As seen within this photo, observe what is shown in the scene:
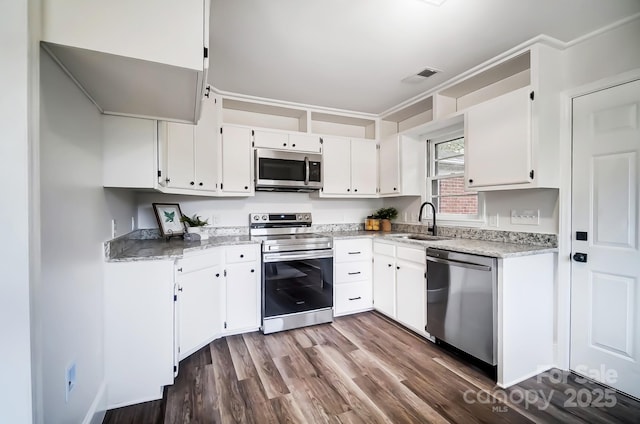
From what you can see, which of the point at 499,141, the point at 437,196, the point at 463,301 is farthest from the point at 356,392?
the point at 437,196

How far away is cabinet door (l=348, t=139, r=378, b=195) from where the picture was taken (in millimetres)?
3578

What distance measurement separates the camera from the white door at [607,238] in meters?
1.83

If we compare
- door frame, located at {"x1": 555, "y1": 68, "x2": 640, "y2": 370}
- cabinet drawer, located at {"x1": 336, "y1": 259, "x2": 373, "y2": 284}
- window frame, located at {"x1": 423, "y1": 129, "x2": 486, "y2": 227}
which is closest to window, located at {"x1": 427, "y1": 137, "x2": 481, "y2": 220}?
window frame, located at {"x1": 423, "y1": 129, "x2": 486, "y2": 227}

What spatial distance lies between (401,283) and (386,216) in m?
1.12

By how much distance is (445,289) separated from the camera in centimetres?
234

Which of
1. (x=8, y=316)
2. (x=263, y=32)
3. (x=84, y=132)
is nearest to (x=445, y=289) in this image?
(x=263, y=32)

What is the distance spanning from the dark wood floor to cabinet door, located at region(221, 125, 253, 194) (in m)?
1.57

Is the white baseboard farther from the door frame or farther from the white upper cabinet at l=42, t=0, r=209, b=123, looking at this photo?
the door frame

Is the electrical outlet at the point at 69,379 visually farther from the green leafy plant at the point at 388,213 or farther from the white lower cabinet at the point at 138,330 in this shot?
the green leafy plant at the point at 388,213

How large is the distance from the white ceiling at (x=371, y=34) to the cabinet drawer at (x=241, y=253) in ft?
5.26

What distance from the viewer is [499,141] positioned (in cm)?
226

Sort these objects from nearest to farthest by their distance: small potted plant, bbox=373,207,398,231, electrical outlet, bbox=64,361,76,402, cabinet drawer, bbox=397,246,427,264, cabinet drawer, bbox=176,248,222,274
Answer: electrical outlet, bbox=64,361,76,402 < cabinet drawer, bbox=176,248,222,274 < cabinet drawer, bbox=397,246,427,264 < small potted plant, bbox=373,207,398,231

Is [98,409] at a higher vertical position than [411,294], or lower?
lower

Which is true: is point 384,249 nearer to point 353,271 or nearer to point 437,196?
point 353,271
